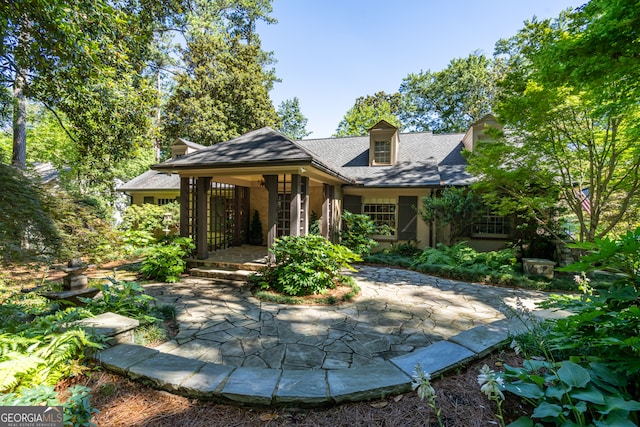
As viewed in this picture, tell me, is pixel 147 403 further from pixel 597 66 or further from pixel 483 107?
pixel 483 107

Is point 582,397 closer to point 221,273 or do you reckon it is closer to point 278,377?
point 278,377

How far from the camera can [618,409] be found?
4.58 ft

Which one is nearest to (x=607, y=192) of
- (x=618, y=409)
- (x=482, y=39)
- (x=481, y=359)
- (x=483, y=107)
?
(x=482, y=39)

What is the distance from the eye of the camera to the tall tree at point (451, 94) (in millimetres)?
22028

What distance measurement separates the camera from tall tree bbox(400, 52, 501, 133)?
22.0 metres

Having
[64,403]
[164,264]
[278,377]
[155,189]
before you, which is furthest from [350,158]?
[64,403]

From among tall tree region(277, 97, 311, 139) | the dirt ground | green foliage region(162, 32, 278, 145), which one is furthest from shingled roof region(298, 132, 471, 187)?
tall tree region(277, 97, 311, 139)

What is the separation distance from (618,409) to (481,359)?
55.5 inches

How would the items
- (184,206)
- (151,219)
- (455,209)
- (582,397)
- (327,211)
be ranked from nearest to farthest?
(582,397) → (184,206) → (455,209) → (327,211) → (151,219)

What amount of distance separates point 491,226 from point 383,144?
525 cm

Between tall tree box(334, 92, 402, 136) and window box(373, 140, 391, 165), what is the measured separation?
10361 millimetres

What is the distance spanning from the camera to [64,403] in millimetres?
1863

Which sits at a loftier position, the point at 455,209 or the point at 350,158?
the point at 350,158

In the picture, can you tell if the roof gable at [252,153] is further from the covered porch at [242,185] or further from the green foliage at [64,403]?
the green foliage at [64,403]
